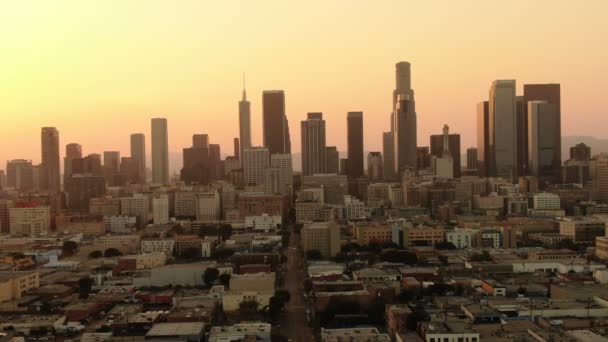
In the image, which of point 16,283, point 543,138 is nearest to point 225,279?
point 16,283

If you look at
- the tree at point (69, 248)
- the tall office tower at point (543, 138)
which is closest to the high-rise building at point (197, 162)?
the tall office tower at point (543, 138)

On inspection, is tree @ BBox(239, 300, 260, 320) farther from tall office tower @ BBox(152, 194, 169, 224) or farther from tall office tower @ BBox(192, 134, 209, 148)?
tall office tower @ BBox(192, 134, 209, 148)

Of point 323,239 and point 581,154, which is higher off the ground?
point 581,154

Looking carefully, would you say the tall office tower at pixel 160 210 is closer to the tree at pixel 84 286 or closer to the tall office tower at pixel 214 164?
the tree at pixel 84 286

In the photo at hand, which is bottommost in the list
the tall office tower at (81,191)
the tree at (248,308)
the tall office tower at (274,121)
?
the tree at (248,308)

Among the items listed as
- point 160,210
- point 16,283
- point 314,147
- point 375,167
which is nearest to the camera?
point 16,283

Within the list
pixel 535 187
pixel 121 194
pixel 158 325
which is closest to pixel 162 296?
pixel 158 325

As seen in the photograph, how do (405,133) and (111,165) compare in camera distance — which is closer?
(405,133)

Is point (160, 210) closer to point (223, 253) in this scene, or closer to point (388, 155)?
point (223, 253)
